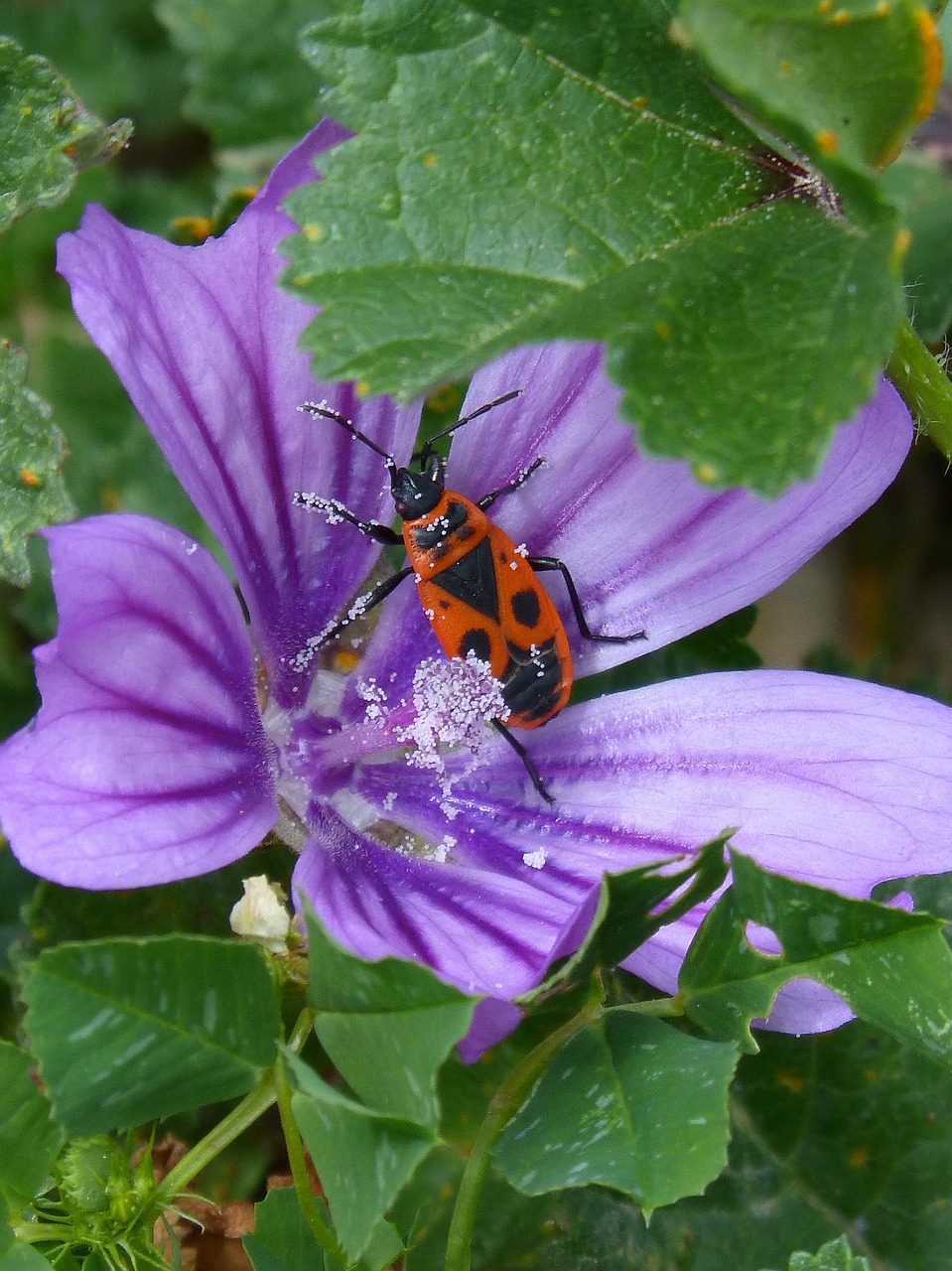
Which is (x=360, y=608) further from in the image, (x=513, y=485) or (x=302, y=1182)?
(x=302, y=1182)

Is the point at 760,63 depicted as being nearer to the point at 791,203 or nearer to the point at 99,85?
the point at 791,203

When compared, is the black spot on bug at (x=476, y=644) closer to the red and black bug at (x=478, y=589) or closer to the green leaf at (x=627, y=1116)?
the red and black bug at (x=478, y=589)

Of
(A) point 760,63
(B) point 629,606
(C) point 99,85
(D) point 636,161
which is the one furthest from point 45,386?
(A) point 760,63

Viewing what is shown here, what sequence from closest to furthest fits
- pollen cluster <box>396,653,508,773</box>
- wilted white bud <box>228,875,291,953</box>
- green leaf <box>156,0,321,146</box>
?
wilted white bud <box>228,875,291,953</box> < pollen cluster <box>396,653,508,773</box> < green leaf <box>156,0,321,146</box>

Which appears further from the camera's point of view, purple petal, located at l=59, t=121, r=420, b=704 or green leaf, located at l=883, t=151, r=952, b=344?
green leaf, located at l=883, t=151, r=952, b=344

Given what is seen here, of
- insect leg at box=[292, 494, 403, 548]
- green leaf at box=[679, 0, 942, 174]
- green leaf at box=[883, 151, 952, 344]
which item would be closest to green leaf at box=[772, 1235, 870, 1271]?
insect leg at box=[292, 494, 403, 548]

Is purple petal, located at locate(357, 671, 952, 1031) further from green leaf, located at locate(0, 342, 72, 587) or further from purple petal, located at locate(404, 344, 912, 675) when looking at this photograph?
green leaf, located at locate(0, 342, 72, 587)

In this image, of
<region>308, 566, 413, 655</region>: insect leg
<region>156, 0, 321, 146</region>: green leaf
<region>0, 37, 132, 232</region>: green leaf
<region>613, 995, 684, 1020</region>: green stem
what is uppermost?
<region>0, 37, 132, 232</region>: green leaf
